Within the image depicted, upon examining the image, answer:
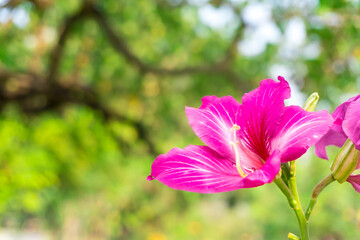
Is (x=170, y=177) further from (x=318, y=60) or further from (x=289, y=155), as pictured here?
(x=318, y=60)

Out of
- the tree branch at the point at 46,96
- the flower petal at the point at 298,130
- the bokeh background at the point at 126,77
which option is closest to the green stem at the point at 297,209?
the flower petal at the point at 298,130

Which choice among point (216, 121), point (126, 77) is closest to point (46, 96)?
point (126, 77)

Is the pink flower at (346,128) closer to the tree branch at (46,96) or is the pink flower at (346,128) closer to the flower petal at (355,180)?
the flower petal at (355,180)

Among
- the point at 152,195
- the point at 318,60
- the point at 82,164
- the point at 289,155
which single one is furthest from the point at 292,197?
the point at 152,195

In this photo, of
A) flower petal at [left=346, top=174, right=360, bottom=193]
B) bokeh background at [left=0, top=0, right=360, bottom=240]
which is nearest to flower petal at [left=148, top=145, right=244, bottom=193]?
flower petal at [left=346, top=174, right=360, bottom=193]

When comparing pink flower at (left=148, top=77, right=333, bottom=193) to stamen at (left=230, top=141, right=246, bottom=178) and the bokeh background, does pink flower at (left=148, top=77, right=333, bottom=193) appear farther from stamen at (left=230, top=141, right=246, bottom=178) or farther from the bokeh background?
the bokeh background

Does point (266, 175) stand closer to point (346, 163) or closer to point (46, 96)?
point (346, 163)
